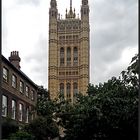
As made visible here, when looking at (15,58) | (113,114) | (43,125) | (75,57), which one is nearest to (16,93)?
(43,125)

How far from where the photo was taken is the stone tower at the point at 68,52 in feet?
481

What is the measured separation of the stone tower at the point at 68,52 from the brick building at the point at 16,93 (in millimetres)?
93433

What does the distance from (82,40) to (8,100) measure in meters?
115

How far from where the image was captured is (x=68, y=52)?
156 meters

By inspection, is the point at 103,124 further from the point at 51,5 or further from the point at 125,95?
the point at 51,5

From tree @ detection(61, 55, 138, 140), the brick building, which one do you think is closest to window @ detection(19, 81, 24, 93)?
the brick building

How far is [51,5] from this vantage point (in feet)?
509

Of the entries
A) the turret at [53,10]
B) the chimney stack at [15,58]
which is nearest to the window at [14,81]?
the chimney stack at [15,58]

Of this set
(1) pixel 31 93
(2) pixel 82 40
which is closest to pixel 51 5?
(2) pixel 82 40

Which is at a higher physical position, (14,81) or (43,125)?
(14,81)

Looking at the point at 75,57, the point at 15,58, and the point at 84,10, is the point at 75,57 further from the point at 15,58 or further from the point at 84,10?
the point at 15,58

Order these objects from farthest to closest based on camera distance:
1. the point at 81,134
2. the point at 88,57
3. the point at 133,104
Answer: the point at 88,57
the point at 81,134
the point at 133,104

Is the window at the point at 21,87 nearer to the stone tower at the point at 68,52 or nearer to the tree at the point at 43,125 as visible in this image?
the tree at the point at 43,125

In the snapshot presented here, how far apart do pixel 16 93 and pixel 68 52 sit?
377 ft
